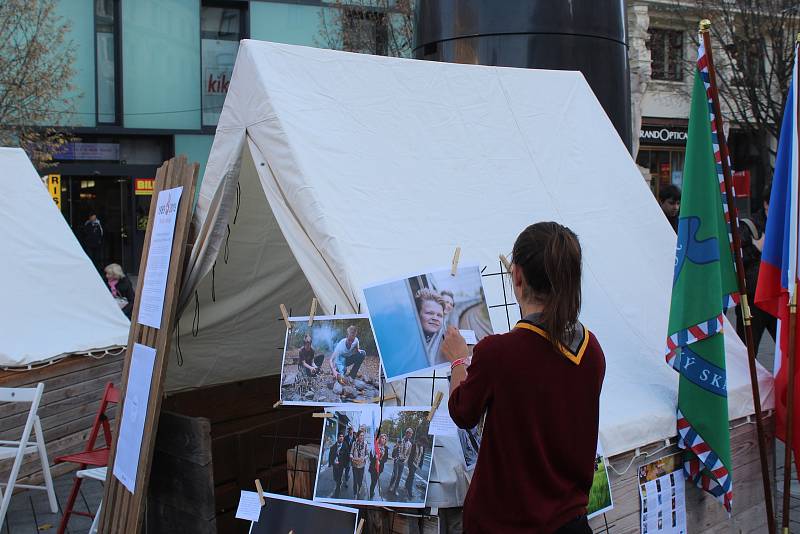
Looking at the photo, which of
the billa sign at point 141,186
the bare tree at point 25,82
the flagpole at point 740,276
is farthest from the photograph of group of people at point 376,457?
the billa sign at point 141,186

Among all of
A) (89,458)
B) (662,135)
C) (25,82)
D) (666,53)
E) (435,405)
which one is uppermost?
(666,53)

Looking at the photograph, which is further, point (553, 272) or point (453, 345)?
point (453, 345)

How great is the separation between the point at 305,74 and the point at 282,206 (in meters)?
0.73

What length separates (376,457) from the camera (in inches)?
118

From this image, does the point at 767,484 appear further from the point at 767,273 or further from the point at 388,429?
the point at 388,429

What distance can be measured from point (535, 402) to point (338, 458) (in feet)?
3.31

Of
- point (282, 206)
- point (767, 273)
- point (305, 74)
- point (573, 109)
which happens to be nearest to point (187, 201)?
point (282, 206)

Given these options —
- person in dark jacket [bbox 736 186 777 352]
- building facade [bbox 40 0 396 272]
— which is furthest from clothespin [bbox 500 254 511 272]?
building facade [bbox 40 0 396 272]

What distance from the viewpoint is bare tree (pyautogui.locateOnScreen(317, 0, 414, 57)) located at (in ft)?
61.9

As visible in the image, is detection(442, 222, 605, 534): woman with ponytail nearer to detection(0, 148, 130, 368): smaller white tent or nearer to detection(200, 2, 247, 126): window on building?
detection(0, 148, 130, 368): smaller white tent

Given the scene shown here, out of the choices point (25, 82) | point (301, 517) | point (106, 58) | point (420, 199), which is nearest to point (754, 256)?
point (420, 199)

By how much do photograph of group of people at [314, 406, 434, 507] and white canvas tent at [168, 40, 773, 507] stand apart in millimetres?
104

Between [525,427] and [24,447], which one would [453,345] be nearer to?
[525,427]

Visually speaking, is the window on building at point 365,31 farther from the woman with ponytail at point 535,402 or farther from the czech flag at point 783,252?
the woman with ponytail at point 535,402
